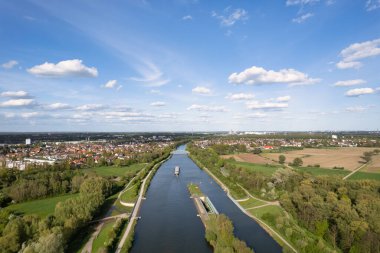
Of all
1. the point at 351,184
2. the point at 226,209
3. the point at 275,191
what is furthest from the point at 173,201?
the point at 351,184

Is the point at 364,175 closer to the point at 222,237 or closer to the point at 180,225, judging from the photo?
the point at 180,225

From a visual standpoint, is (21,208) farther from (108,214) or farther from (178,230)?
(178,230)

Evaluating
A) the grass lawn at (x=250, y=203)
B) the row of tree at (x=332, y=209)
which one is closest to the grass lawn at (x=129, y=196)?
the grass lawn at (x=250, y=203)

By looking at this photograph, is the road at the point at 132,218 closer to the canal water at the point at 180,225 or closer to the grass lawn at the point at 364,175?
the canal water at the point at 180,225

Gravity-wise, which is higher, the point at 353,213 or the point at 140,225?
the point at 353,213

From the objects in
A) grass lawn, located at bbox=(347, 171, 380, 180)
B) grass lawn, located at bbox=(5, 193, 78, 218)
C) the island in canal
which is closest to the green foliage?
the island in canal

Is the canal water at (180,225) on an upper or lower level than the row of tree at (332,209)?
lower

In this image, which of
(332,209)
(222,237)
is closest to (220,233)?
(222,237)
